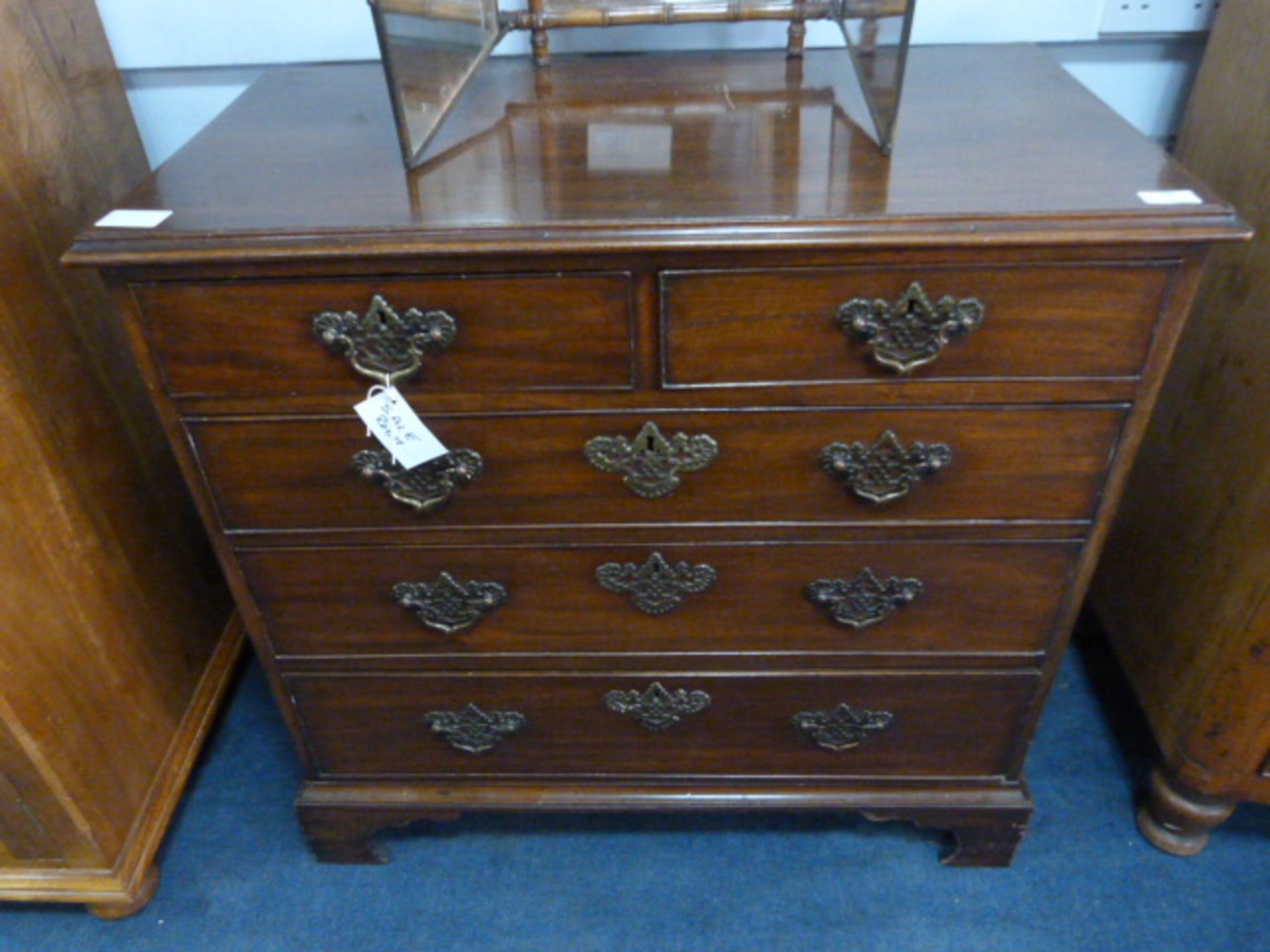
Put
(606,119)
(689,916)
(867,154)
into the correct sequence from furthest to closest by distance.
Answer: (689,916)
(606,119)
(867,154)

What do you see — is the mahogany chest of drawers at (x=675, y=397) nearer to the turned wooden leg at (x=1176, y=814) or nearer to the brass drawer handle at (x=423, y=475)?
the brass drawer handle at (x=423, y=475)

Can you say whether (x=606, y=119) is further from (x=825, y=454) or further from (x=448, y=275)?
(x=825, y=454)

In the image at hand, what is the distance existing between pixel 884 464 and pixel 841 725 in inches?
15.1

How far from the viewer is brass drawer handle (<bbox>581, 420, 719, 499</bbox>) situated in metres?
0.91

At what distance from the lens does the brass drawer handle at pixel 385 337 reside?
0.84 meters

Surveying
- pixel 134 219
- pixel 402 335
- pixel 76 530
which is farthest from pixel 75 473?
pixel 402 335

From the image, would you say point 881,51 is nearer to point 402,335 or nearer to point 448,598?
point 402,335

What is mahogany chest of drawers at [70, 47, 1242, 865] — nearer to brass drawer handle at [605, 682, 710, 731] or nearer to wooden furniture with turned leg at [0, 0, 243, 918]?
brass drawer handle at [605, 682, 710, 731]

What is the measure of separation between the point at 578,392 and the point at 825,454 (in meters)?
0.23

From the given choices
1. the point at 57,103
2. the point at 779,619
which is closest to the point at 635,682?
the point at 779,619

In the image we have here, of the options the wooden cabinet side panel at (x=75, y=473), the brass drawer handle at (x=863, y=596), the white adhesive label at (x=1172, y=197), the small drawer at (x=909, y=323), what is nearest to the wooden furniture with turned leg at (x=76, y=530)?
the wooden cabinet side panel at (x=75, y=473)

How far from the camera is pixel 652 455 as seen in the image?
0.92 meters

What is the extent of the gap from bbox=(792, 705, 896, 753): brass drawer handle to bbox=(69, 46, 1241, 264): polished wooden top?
1.93ft

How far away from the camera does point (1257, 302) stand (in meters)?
1.10
